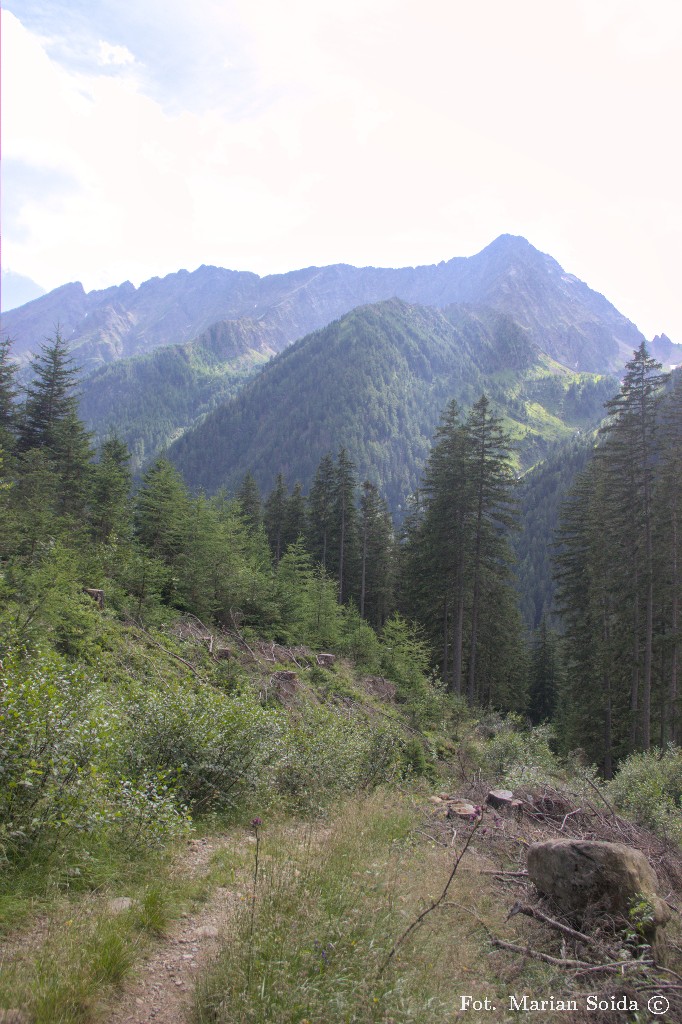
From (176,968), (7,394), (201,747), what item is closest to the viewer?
(176,968)

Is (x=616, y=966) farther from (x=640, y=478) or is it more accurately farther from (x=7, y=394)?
(x=7, y=394)

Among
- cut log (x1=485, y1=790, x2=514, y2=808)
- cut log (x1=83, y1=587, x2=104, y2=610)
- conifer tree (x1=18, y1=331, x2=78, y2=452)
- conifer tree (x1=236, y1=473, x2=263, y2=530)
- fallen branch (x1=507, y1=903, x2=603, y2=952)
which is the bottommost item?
cut log (x1=485, y1=790, x2=514, y2=808)

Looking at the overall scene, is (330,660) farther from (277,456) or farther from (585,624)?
(277,456)

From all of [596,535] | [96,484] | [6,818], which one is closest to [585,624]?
[596,535]

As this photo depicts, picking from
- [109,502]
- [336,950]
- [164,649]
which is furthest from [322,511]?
[336,950]

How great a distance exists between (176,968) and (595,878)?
427 cm

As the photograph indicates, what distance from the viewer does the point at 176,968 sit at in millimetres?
3982

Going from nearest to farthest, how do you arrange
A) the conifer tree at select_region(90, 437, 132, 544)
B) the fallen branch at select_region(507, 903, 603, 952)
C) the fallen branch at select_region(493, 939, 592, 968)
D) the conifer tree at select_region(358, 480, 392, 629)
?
the fallen branch at select_region(493, 939, 592, 968) < the fallen branch at select_region(507, 903, 603, 952) < the conifer tree at select_region(90, 437, 132, 544) < the conifer tree at select_region(358, 480, 392, 629)

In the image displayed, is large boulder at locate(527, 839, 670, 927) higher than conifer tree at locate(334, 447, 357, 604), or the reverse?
conifer tree at locate(334, 447, 357, 604)

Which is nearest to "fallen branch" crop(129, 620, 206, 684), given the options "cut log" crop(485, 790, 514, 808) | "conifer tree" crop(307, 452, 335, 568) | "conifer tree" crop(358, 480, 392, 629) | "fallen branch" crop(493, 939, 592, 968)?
"cut log" crop(485, 790, 514, 808)

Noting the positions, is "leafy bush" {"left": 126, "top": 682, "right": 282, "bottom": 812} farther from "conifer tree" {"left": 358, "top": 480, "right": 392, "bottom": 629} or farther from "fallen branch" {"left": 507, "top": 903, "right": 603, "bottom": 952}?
"conifer tree" {"left": 358, "top": 480, "right": 392, "bottom": 629}

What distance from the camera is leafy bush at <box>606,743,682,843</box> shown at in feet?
29.9

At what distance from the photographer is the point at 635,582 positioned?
2158cm

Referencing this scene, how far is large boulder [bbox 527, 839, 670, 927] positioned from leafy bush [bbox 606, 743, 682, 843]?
4179 mm
